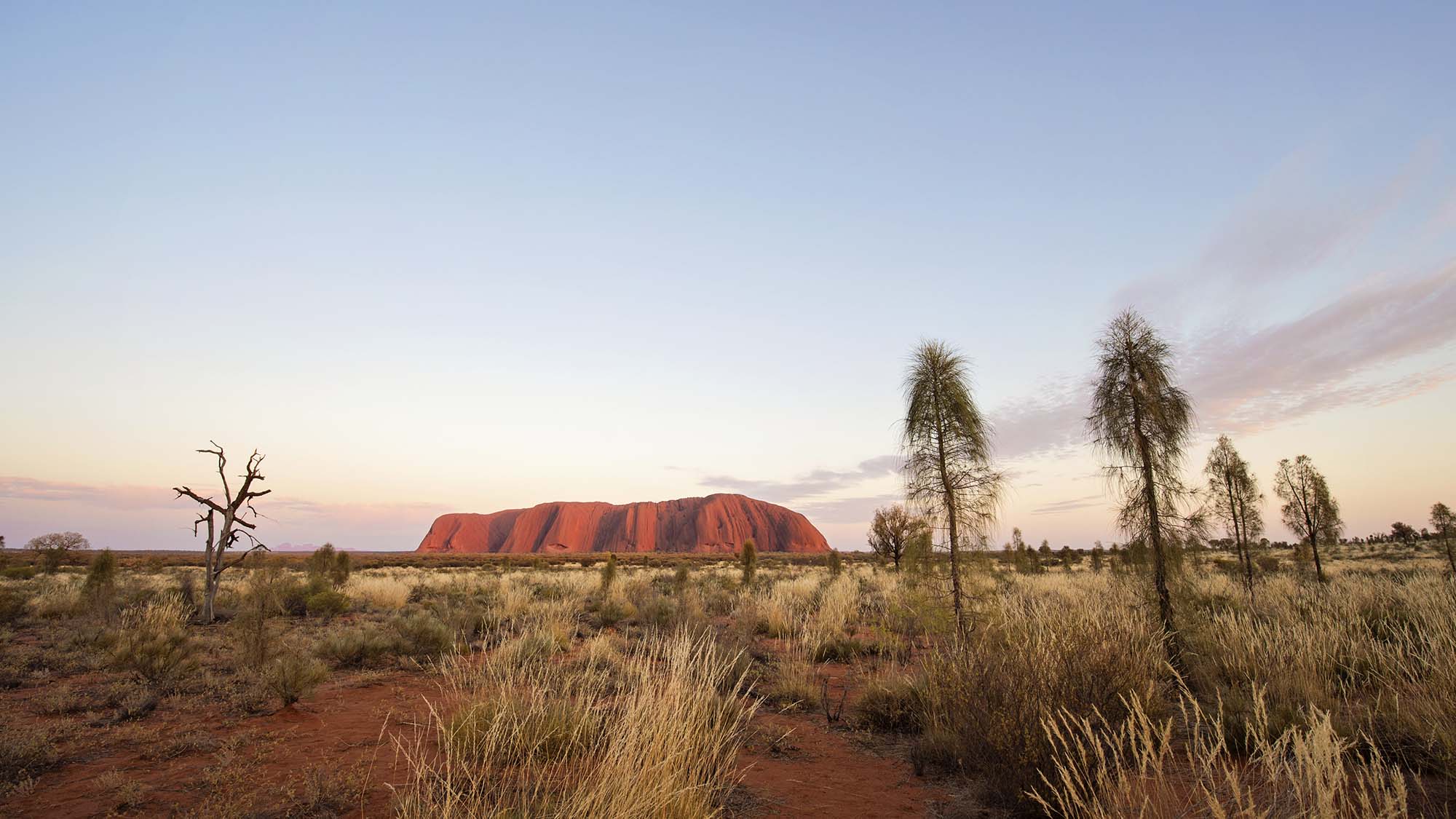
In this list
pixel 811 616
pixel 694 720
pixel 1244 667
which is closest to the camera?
pixel 694 720

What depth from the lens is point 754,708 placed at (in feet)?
14.5

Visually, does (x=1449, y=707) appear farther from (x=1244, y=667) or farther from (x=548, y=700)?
(x=548, y=700)

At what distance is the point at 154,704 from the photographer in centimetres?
721

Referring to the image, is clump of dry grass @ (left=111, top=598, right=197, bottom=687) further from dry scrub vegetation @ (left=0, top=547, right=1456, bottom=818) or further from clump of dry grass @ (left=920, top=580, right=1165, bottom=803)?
clump of dry grass @ (left=920, top=580, right=1165, bottom=803)

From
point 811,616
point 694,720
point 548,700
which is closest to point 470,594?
point 811,616

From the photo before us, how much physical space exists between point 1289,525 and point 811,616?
18198 mm

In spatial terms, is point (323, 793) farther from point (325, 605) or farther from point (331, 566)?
point (331, 566)

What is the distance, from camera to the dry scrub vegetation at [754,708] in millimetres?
3613

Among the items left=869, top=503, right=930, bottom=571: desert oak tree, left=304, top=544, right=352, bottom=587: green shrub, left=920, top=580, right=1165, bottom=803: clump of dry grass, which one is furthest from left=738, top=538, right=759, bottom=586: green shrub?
left=920, top=580, right=1165, bottom=803: clump of dry grass

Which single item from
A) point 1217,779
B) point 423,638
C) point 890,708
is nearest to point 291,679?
point 423,638

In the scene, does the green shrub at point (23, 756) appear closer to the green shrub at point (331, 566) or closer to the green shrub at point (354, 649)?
the green shrub at point (354, 649)

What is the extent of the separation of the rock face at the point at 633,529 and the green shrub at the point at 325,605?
385ft

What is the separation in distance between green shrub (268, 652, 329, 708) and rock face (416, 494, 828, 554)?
4953 inches

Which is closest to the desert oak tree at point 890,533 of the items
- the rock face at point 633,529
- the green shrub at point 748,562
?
the green shrub at point 748,562
